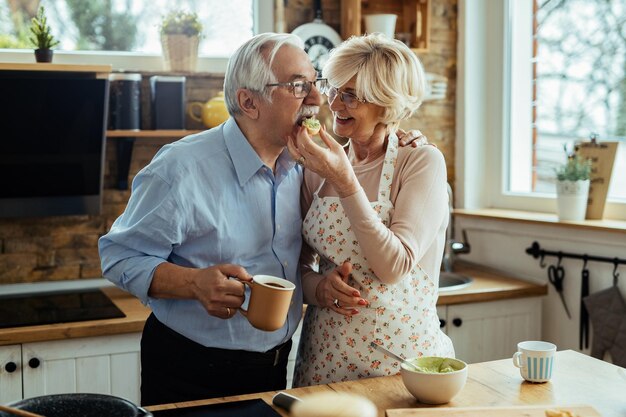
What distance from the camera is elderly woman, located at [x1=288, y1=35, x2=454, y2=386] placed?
1.82 metres

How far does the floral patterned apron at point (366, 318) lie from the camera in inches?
73.4

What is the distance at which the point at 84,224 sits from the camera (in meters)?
3.16

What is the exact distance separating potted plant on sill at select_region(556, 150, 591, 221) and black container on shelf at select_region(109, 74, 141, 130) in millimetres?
1703

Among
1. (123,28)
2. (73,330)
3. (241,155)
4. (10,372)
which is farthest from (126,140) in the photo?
(241,155)

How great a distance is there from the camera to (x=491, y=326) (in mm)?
3137

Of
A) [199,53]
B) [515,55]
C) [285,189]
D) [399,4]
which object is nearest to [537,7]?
[515,55]

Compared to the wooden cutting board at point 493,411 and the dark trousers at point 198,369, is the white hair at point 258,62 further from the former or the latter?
the wooden cutting board at point 493,411

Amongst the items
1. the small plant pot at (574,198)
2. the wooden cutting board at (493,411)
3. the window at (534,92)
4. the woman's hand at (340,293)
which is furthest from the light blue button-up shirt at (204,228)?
the window at (534,92)

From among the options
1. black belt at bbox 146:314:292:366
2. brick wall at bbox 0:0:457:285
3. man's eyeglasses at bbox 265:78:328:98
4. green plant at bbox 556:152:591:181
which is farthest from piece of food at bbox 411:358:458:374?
brick wall at bbox 0:0:457:285

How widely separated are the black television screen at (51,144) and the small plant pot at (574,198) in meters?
1.80

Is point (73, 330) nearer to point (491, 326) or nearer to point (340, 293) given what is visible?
Result: point (340, 293)

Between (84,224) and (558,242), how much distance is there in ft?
6.27

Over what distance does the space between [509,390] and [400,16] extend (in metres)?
2.36

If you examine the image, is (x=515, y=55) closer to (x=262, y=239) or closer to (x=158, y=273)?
(x=262, y=239)
